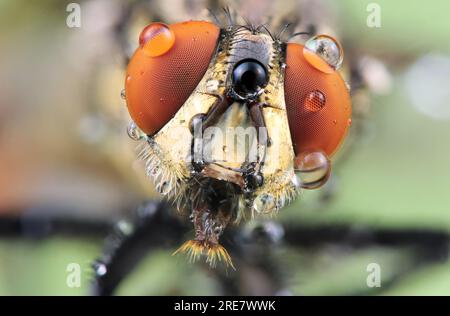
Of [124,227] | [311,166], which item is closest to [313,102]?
[311,166]

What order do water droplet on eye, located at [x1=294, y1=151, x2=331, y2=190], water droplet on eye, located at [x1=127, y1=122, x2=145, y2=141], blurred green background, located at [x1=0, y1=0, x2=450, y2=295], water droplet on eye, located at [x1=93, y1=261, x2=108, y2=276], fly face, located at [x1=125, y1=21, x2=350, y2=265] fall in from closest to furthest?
1. fly face, located at [x1=125, y1=21, x2=350, y2=265]
2. water droplet on eye, located at [x1=294, y1=151, x2=331, y2=190]
3. water droplet on eye, located at [x1=127, y1=122, x2=145, y2=141]
4. water droplet on eye, located at [x1=93, y1=261, x2=108, y2=276]
5. blurred green background, located at [x1=0, y1=0, x2=450, y2=295]

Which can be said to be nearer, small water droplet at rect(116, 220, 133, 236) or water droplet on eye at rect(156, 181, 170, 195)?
water droplet on eye at rect(156, 181, 170, 195)

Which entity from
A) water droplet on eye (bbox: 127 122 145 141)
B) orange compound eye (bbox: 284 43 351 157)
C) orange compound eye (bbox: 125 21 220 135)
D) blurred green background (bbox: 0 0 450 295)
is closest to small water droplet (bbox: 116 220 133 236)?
blurred green background (bbox: 0 0 450 295)

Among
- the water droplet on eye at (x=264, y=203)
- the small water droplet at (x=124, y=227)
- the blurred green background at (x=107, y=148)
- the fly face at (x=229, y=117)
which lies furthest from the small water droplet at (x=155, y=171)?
the small water droplet at (x=124, y=227)

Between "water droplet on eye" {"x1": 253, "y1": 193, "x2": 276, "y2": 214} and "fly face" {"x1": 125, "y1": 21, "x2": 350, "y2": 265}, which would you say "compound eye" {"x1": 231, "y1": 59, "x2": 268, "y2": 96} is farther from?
"water droplet on eye" {"x1": 253, "y1": 193, "x2": 276, "y2": 214}

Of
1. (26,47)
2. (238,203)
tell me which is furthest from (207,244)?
(26,47)

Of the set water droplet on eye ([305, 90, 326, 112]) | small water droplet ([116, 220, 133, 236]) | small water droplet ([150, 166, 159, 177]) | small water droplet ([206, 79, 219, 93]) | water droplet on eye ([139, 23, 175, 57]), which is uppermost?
water droplet on eye ([139, 23, 175, 57])

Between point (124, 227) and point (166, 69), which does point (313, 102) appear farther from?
point (124, 227)
